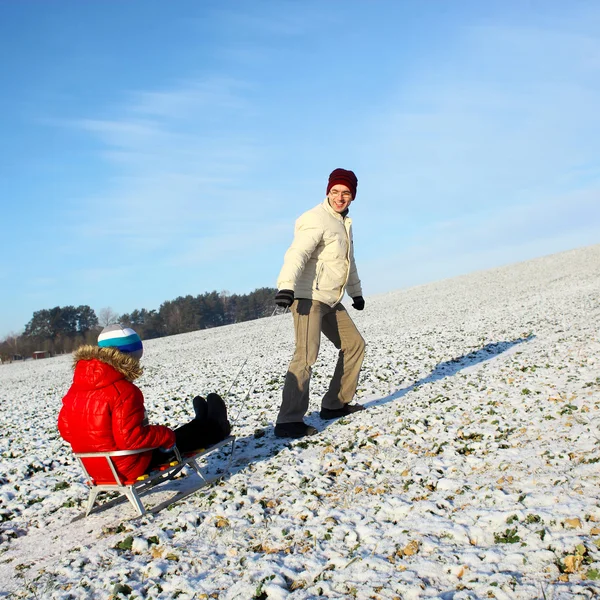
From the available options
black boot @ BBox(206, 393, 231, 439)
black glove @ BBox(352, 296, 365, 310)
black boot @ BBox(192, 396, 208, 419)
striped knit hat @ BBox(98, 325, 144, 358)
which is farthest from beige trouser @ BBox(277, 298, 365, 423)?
striped knit hat @ BBox(98, 325, 144, 358)

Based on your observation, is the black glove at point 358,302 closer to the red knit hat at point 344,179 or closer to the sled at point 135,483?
the red knit hat at point 344,179

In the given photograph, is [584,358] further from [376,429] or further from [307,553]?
[307,553]

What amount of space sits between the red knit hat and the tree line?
6234cm

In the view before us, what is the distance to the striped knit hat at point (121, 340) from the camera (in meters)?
5.16

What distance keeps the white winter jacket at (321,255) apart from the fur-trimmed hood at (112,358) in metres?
2.43

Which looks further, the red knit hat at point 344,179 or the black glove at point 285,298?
the red knit hat at point 344,179

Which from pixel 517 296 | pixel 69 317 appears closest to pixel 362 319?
pixel 517 296

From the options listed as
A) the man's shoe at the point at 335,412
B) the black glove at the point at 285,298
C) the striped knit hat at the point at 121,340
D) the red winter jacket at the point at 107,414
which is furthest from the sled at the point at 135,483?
the man's shoe at the point at 335,412

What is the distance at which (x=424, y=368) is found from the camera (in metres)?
13.1

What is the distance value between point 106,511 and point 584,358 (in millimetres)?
9164

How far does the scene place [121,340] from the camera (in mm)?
5195

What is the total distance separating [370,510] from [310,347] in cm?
260

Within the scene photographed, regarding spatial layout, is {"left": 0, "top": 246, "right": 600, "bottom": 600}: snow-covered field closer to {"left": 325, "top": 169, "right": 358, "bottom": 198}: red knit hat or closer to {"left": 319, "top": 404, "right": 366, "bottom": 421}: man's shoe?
{"left": 319, "top": 404, "right": 366, "bottom": 421}: man's shoe

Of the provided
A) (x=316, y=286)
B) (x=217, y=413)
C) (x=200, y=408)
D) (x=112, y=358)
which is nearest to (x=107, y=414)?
(x=112, y=358)
